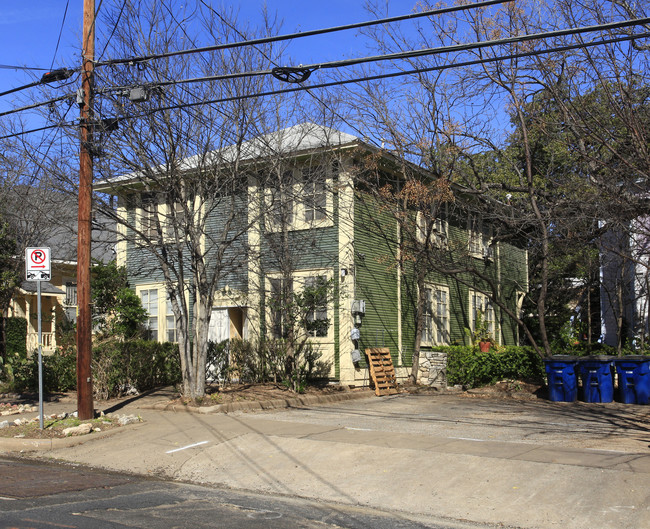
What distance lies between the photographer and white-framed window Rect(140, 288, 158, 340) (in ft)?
68.6

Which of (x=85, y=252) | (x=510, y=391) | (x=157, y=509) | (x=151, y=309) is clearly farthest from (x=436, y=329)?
(x=157, y=509)

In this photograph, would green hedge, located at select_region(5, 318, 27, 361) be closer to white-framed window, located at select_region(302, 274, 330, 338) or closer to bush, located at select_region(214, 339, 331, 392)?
bush, located at select_region(214, 339, 331, 392)

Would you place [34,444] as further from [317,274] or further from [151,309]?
[151,309]

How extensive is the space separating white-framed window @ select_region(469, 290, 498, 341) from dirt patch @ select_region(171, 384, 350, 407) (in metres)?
8.07

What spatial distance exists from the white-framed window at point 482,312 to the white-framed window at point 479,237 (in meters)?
1.45

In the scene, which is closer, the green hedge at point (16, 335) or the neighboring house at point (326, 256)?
the neighboring house at point (326, 256)

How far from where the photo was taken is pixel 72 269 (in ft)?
94.1

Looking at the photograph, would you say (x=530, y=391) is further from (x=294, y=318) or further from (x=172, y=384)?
(x=172, y=384)

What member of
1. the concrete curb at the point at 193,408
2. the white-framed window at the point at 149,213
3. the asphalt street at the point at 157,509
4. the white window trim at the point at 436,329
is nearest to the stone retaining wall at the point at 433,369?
the white window trim at the point at 436,329

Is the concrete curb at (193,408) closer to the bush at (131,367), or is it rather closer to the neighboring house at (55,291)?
the bush at (131,367)

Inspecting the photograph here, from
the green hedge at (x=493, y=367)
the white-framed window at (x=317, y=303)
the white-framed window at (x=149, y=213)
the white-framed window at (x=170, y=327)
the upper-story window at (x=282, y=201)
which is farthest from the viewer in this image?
the white-framed window at (x=170, y=327)

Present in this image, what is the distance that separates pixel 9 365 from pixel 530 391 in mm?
A: 13518

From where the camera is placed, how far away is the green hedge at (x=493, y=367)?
18.6 metres

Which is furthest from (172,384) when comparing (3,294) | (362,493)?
(362,493)
